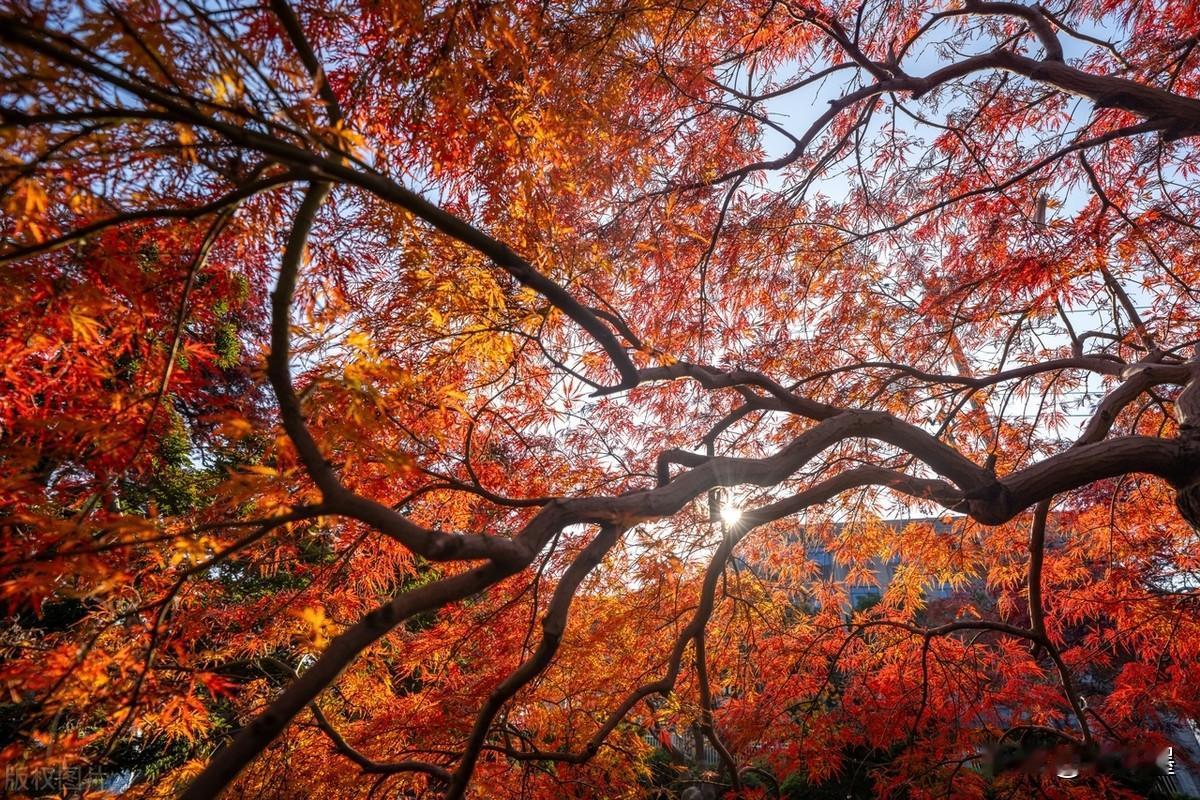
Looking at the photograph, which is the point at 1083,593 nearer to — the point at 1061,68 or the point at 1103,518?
the point at 1103,518

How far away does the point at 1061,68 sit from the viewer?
2.86 meters

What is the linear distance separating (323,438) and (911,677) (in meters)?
3.68

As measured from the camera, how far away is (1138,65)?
3311 mm

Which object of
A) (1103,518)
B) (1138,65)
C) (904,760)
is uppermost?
(1138,65)

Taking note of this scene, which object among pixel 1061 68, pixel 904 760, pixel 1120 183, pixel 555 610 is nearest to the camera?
pixel 555 610

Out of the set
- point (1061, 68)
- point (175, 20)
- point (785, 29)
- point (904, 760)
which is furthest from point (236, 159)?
point (904, 760)

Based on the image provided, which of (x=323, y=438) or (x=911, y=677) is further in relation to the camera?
(x=911, y=677)

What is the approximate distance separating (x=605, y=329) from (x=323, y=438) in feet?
3.27

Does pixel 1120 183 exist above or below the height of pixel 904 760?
above

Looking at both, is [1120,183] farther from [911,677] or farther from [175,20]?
[175,20]

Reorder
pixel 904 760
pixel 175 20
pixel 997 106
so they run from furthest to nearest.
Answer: pixel 997 106 < pixel 904 760 < pixel 175 20

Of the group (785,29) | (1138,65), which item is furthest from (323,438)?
(1138,65)

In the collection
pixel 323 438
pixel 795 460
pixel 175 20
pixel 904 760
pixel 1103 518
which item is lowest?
pixel 904 760

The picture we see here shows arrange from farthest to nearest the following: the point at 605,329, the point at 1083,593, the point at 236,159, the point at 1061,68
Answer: the point at 1083,593 < the point at 1061,68 < the point at 605,329 < the point at 236,159
